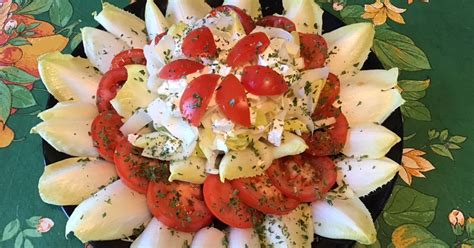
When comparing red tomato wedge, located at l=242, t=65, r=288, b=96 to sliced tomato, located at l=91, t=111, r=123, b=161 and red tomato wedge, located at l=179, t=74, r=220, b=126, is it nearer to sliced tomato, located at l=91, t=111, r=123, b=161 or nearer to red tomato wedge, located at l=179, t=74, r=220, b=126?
red tomato wedge, located at l=179, t=74, r=220, b=126

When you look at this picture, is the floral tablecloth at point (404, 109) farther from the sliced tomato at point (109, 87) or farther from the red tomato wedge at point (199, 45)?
the red tomato wedge at point (199, 45)

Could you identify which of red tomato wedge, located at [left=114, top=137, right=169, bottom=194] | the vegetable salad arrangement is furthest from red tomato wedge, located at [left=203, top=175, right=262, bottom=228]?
red tomato wedge, located at [left=114, top=137, right=169, bottom=194]


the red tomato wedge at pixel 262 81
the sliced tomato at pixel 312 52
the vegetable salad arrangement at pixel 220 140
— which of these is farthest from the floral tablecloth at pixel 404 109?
the red tomato wedge at pixel 262 81

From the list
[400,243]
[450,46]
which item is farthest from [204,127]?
[450,46]

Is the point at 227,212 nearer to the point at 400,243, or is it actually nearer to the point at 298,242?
the point at 298,242

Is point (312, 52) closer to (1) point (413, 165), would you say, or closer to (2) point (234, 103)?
(2) point (234, 103)

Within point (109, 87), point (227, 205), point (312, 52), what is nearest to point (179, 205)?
point (227, 205)
